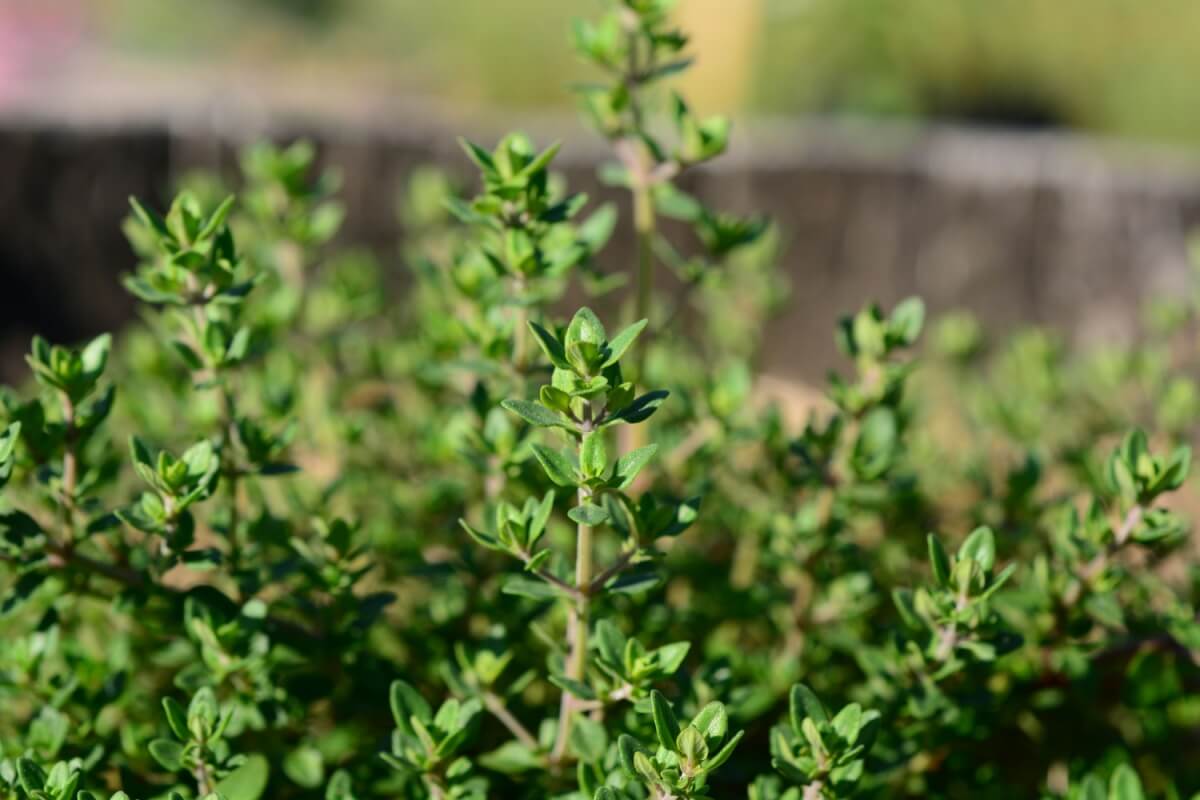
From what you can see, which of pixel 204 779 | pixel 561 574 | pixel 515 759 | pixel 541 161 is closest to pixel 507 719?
pixel 515 759

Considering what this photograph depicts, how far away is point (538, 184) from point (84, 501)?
479mm

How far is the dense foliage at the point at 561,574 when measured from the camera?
0.96 m

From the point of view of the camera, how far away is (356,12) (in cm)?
1502

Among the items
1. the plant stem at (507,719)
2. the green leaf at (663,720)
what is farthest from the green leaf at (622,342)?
the plant stem at (507,719)

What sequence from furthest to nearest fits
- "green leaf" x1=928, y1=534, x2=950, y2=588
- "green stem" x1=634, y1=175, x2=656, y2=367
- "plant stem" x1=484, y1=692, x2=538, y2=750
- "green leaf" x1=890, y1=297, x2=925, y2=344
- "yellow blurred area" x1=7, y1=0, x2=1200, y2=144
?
"yellow blurred area" x1=7, y1=0, x2=1200, y2=144 < "green stem" x1=634, y1=175, x2=656, y2=367 < "green leaf" x1=890, y1=297, x2=925, y2=344 < "plant stem" x1=484, y1=692, x2=538, y2=750 < "green leaf" x1=928, y1=534, x2=950, y2=588

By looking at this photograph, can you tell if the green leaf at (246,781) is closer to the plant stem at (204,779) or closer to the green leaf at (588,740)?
the plant stem at (204,779)

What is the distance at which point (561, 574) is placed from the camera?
Answer: 3.27 ft

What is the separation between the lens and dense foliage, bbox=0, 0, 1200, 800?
3.14 ft

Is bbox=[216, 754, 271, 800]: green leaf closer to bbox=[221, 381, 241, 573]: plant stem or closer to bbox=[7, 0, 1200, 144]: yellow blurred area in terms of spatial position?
bbox=[221, 381, 241, 573]: plant stem

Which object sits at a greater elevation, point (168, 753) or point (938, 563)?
point (938, 563)

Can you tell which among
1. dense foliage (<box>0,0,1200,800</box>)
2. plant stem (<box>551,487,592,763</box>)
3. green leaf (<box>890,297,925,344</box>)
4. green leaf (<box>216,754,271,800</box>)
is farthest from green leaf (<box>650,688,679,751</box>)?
green leaf (<box>890,297,925,344</box>)

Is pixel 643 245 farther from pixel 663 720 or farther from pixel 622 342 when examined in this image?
pixel 663 720

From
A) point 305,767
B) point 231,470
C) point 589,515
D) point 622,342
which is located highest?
point 622,342

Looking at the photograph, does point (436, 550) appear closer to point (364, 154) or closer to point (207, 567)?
point (207, 567)
